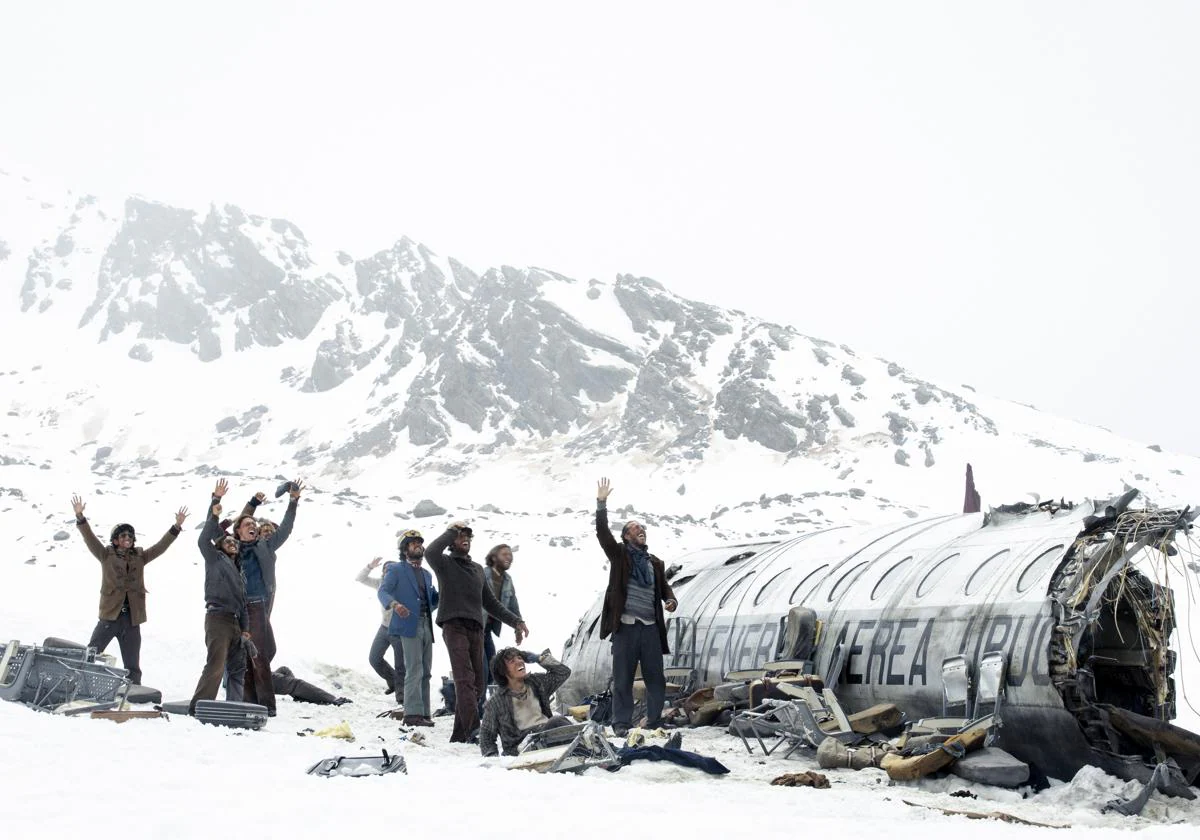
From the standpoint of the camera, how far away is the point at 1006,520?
11.4 m

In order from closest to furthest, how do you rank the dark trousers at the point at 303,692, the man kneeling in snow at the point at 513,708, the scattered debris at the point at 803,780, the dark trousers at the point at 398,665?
the scattered debris at the point at 803,780, the man kneeling in snow at the point at 513,708, the dark trousers at the point at 398,665, the dark trousers at the point at 303,692

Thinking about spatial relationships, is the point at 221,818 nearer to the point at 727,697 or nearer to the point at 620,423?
the point at 727,697

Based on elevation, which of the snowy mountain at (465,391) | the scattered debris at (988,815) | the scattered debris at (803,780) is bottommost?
the scattered debris at (803,780)

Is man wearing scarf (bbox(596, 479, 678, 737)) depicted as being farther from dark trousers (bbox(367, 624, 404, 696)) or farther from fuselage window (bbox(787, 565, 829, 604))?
dark trousers (bbox(367, 624, 404, 696))

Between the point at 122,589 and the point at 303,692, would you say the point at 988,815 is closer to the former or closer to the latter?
the point at 122,589

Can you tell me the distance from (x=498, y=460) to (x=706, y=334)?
26.6 meters

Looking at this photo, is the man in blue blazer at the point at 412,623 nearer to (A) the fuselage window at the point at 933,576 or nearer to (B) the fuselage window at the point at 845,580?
(B) the fuselage window at the point at 845,580

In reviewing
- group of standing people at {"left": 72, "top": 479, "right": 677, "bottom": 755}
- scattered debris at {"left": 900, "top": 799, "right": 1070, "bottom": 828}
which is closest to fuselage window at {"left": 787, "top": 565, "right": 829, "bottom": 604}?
group of standing people at {"left": 72, "top": 479, "right": 677, "bottom": 755}

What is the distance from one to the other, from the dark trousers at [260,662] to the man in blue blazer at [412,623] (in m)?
1.60

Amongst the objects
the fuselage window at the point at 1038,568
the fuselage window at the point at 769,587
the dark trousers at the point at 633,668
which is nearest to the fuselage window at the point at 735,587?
the fuselage window at the point at 769,587

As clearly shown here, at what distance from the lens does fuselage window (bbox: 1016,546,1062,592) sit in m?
A: 9.59

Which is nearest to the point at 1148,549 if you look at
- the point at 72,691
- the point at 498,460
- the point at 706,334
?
the point at 72,691

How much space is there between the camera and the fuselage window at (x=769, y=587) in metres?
12.9

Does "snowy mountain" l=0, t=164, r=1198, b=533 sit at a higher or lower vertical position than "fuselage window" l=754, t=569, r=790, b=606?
higher
